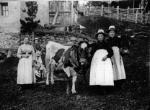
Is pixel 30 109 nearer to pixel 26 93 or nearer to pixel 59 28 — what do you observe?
pixel 26 93

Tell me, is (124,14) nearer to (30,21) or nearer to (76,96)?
(30,21)

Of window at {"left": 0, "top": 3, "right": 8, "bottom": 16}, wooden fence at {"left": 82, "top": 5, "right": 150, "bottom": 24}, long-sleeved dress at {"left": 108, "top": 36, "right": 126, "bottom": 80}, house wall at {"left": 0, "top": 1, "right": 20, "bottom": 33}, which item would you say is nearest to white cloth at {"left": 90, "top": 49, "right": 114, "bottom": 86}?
long-sleeved dress at {"left": 108, "top": 36, "right": 126, "bottom": 80}

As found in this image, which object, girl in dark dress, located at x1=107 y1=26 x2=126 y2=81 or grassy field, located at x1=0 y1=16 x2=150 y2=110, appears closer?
grassy field, located at x1=0 y1=16 x2=150 y2=110

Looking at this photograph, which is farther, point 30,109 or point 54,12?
point 54,12

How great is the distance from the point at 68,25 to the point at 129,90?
351cm

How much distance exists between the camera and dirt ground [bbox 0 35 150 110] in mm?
4152

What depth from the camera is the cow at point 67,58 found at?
15.4 ft

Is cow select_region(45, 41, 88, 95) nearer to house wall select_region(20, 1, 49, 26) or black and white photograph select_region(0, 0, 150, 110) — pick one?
black and white photograph select_region(0, 0, 150, 110)

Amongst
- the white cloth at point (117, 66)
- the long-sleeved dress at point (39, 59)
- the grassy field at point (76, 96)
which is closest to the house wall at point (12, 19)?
the long-sleeved dress at point (39, 59)

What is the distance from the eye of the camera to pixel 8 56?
6.33 m

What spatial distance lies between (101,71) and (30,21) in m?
3.41

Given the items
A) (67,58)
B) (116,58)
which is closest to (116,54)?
(116,58)

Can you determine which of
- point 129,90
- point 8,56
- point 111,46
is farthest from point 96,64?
point 8,56

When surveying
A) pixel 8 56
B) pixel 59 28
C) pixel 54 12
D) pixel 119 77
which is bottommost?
pixel 119 77
